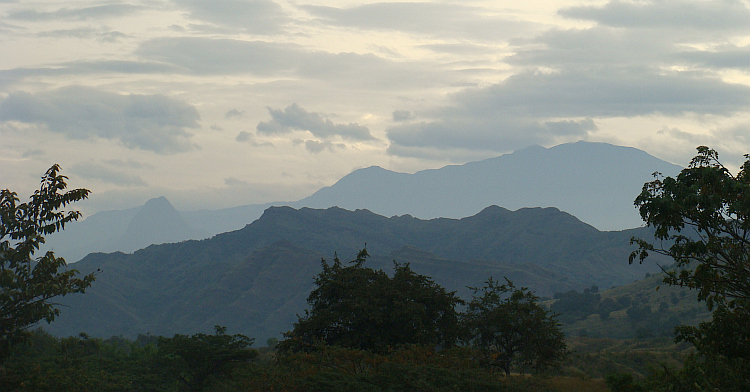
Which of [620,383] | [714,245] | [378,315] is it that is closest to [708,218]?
[714,245]

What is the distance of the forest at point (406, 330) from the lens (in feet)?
56.9

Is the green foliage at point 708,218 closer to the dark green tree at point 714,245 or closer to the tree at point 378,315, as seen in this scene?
the dark green tree at point 714,245

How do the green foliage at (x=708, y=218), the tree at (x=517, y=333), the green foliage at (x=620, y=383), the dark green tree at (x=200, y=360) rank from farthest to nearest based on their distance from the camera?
the dark green tree at (x=200, y=360), the tree at (x=517, y=333), the green foliage at (x=620, y=383), the green foliage at (x=708, y=218)

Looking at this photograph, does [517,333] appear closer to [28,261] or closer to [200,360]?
[200,360]

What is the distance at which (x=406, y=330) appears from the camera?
113 feet

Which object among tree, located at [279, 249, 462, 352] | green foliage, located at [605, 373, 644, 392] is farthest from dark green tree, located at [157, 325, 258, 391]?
green foliage, located at [605, 373, 644, 392]

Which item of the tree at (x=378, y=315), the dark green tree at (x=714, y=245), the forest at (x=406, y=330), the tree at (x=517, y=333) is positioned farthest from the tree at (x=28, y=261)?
the tree at (x=517, y=333)

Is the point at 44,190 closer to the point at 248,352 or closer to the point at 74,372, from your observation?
the point at 74,372

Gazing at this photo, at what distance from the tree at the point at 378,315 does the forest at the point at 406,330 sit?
0.26ft

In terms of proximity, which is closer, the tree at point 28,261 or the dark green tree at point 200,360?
the tree at point 28,261

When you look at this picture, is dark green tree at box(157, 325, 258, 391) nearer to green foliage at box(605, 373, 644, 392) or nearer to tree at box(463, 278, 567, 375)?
tree at box(463, 278, 567, 375)

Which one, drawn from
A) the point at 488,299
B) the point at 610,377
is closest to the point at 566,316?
the point at 488,299

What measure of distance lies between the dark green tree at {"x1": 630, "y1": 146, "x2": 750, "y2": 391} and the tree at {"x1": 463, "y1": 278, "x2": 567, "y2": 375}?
16.4 metres

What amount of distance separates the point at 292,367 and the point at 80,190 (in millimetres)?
10719
